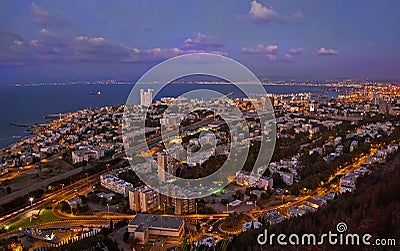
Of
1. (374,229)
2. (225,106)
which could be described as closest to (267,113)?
(225,106)

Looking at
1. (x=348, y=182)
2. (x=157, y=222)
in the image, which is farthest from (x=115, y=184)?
(x=348, y=182)

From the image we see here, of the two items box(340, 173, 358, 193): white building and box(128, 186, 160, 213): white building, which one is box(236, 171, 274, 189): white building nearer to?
box(340, 173, 358, 193): white building

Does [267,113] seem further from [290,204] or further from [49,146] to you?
[290,204]

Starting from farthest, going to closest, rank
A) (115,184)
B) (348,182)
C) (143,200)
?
(115,184), (348,182), (143,200)

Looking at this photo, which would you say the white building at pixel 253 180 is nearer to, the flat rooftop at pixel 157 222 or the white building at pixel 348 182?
the white building at pixel 348 182

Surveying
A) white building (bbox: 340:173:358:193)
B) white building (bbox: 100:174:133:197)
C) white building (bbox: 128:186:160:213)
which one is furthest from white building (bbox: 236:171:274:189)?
white building (bbox: 100:174:133:197)

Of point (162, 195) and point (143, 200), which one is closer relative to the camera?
point (143, 200)

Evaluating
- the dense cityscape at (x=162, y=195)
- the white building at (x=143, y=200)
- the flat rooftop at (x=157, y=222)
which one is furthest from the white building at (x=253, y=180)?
the flat rooftop at (x=157, y=222)

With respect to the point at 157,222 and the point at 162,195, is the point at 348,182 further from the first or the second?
the point at 157,222

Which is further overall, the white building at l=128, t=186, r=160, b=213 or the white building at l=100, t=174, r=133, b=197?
the white building at l=100, t=174, r=133, b=197

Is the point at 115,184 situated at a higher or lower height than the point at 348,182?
lower

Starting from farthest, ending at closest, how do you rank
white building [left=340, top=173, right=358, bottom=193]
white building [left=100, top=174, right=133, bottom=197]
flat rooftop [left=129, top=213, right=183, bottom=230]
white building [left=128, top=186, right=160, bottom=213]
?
white building [left=100, top=174, right=133, bottom=197]
white building [left=340, top=173, right=358, bottom=193]
white building [left=128, top=186, right=160, bottom=213]
flat rooftop [left=129, top=213, right=183, bottom=230]
